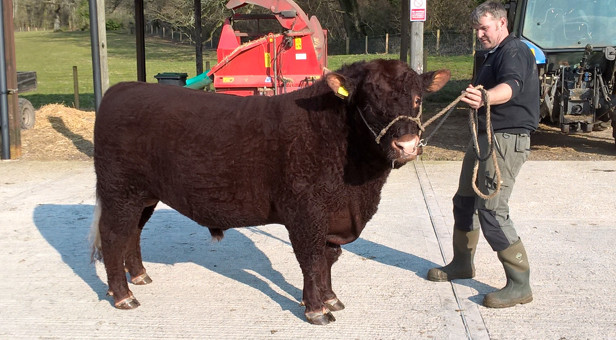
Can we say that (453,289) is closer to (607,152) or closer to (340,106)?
(340,106)

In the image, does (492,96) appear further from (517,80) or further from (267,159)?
(267,159)

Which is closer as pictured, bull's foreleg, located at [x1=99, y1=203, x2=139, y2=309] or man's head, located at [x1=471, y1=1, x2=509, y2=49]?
man's head, located at [x1=471, y1=1, x2=509, y2=49]

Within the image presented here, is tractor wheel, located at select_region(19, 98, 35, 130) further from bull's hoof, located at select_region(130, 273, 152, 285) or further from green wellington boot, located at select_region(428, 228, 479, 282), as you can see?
green wellington boot, located at select_region(428, 228, 479, 282)

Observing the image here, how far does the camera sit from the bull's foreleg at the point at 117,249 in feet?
14.1

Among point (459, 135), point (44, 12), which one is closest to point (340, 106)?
point (459, 135)

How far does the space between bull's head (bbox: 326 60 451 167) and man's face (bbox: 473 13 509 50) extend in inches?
20.5

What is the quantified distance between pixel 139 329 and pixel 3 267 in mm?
1761

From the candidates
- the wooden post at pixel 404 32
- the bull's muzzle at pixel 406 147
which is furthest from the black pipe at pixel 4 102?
the bull's muzzle at pixel 406 147

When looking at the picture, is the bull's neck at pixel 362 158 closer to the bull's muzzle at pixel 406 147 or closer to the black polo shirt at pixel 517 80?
the bull's muzzle at pixel 406 147

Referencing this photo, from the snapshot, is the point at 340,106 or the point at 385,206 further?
the point at 385,206

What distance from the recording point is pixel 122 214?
4.32 meters

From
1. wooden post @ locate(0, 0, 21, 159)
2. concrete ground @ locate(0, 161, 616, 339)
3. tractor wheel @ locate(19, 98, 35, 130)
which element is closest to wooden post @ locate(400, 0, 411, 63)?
concrete ground @ locate(0, 161, 616, 339)

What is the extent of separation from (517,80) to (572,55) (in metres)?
6.53

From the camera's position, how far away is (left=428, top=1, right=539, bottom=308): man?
3.94 metres
